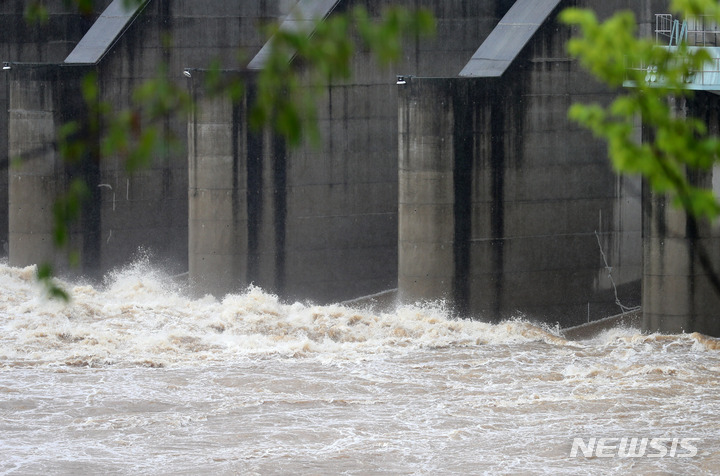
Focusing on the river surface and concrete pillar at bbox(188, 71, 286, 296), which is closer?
the river surface

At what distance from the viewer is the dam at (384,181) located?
52.6ft

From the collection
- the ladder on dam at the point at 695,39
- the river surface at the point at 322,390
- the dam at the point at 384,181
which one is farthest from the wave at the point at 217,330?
the ladder on dam at the point at 695,39

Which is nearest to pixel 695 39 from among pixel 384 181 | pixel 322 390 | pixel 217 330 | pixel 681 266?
pixel 681 266

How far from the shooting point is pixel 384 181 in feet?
58.9

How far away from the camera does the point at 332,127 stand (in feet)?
57.4

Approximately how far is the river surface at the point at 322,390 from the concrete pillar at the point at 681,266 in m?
0.34

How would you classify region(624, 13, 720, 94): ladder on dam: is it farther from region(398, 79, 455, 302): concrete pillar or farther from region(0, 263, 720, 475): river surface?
region(0, 263, 720, 475): river surface

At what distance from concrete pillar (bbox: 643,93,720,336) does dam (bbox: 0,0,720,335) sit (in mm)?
40

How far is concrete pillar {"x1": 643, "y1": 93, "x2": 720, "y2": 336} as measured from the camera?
1527 cm

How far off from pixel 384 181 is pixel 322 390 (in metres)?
5.28

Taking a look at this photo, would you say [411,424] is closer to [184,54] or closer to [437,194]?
[437,194]

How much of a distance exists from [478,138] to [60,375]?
638cm

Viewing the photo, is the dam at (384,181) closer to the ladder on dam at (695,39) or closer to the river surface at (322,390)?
the ladder on dam at (695,39)

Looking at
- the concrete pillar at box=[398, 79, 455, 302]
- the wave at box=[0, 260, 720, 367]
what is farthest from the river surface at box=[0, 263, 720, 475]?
the concrete pillar at box=[398, 79, 455, 302]
